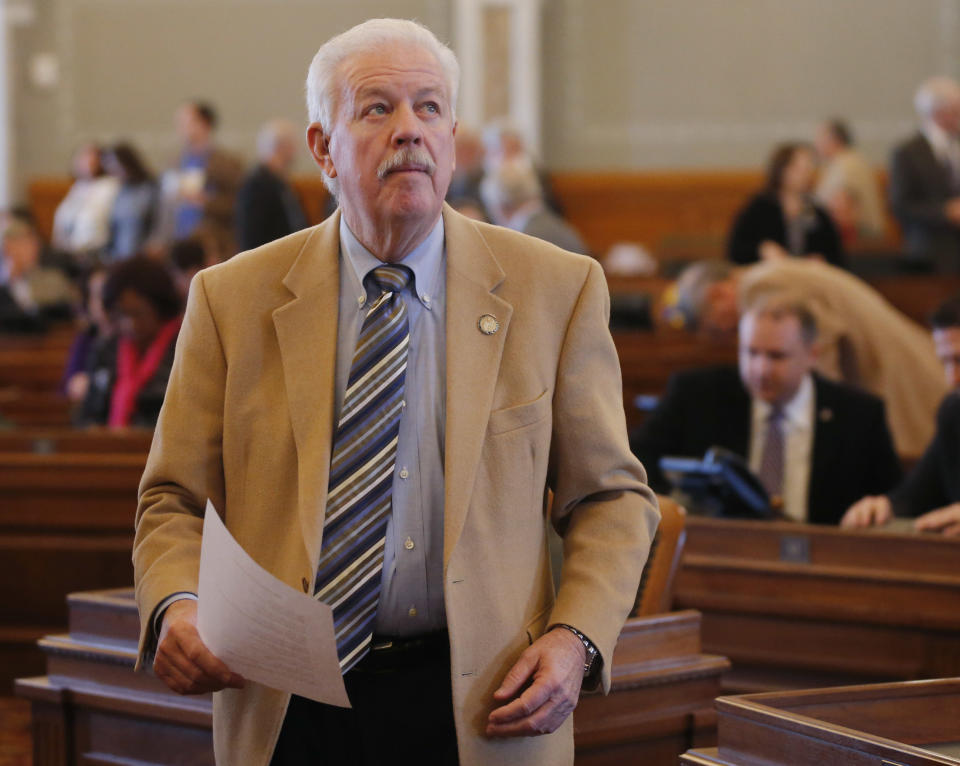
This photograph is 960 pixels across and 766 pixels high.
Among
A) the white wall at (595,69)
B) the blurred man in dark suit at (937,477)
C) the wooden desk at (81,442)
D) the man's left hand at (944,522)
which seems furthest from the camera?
the white wall at (595,69)

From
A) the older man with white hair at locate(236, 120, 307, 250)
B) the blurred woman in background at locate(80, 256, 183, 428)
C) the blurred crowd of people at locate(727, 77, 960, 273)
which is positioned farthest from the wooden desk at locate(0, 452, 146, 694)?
the blurred crowd of people at locate(727, 77, 960, 273)

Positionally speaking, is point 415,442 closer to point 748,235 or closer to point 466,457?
point 466,457

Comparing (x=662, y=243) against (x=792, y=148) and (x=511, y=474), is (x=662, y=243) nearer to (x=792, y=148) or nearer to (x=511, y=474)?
(x=792, y=148)

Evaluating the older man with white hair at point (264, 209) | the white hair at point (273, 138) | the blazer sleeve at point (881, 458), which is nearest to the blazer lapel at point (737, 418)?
the blazer sleeve at point (881, 458)

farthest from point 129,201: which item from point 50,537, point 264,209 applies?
point 50,537

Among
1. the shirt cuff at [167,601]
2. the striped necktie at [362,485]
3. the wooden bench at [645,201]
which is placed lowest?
the shirt cuff at [167,601]

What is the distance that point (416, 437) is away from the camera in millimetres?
1714

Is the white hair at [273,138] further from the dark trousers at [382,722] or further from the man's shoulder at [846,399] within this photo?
the dark trousers at [382,722]

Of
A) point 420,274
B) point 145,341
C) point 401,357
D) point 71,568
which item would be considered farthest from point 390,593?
point 145,341

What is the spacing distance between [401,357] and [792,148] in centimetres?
636

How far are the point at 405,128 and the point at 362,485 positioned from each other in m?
0.42

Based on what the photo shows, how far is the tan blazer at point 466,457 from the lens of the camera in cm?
168

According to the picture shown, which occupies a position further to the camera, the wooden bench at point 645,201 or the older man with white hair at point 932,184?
the wooden bench at point 645,201

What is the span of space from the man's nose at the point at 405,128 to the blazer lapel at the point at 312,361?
0.66 feet
